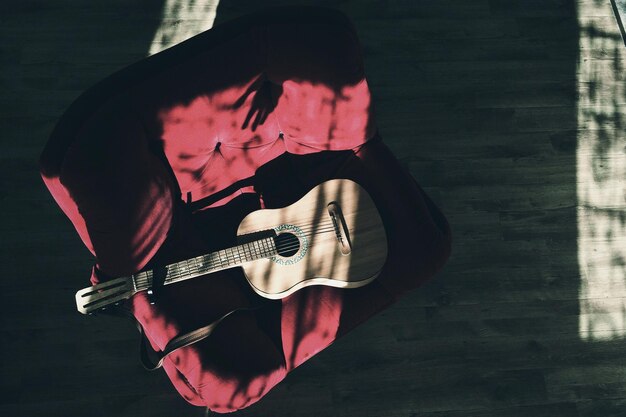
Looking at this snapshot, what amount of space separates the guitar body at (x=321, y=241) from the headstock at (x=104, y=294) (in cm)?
42

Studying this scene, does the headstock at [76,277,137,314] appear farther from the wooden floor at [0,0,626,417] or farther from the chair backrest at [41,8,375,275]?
the wooden floor at [0,0,626,417]

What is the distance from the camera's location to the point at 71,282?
7.66ft

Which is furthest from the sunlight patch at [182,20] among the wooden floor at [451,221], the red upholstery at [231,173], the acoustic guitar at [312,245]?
the acoustic guitar at [312,245]

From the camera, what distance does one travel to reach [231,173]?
187 centimetres

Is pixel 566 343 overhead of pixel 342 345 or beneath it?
beneath

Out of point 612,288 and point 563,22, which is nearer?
point 612,288

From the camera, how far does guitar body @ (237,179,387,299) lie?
1.82 m

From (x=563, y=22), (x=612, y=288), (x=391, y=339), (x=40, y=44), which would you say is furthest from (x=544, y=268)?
(x=40, y=44)

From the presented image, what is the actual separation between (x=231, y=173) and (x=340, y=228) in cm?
48

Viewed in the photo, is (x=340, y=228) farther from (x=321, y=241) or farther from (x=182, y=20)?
(x=182, y=20)

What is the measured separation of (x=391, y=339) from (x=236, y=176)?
1148 mm

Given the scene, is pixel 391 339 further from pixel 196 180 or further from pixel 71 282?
pixel 71 282

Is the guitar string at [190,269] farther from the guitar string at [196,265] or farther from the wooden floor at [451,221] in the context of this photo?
the wooden floor at [451,221]

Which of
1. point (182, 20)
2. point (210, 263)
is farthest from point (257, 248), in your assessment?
point (182, 20)
